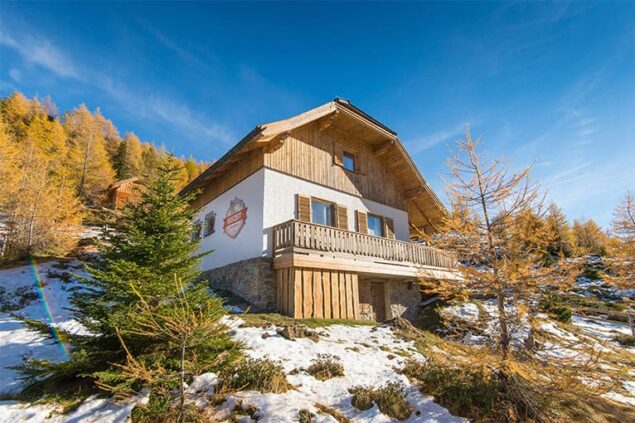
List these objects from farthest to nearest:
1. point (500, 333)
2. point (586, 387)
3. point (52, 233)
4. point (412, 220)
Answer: point (412, 220) → point (52, 233) → point (500, 333) → point (586, 387)

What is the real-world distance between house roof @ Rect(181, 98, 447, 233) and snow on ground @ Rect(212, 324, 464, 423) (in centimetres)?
481

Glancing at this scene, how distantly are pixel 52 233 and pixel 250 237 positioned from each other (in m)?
10.5

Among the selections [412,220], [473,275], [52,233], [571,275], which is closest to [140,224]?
[473,275]

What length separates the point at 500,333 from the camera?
579 centimetres

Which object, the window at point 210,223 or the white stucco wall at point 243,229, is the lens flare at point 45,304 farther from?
the window at point 210,223

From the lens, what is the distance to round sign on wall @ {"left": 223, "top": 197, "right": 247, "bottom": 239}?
12.8m

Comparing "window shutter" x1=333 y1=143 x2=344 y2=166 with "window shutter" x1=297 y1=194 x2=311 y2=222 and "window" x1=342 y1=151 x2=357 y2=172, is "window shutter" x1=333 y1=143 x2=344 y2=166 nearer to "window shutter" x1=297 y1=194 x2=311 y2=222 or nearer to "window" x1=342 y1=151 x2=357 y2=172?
"window" x1=342 y1=151 x2=357 y2=172

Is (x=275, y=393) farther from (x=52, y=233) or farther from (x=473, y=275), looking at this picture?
(x=52, y=233)

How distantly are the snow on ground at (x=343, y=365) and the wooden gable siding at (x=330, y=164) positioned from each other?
6.76m

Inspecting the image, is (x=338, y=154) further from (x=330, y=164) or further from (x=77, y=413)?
(x=77, y=413)

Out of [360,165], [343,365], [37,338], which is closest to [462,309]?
[360,165]

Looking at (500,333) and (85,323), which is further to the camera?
(500,333)

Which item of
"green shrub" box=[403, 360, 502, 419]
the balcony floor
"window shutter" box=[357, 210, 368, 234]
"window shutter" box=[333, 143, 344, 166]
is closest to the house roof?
"window shutter" box=[333, 143, 344, 166]

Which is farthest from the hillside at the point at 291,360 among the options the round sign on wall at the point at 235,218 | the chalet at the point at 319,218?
the round sign on wall at the point at 235,218
